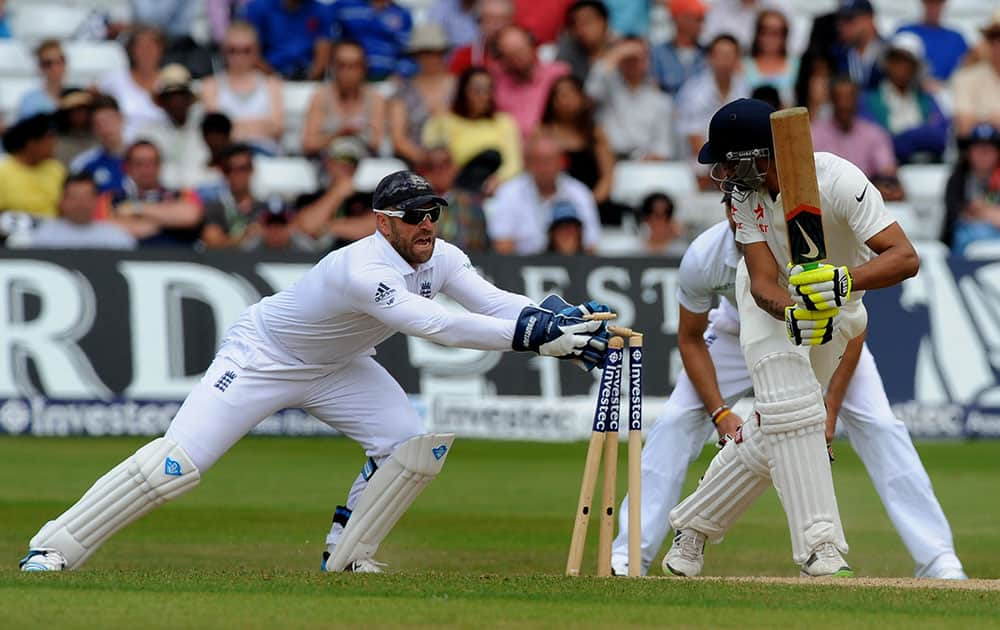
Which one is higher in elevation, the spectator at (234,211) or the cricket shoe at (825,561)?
the spectator at (234,211)

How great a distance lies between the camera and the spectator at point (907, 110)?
14.7 meters

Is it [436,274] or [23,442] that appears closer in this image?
[436,274]

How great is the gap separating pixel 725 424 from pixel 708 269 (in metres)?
0.64

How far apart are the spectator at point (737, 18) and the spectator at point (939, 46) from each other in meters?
1.32

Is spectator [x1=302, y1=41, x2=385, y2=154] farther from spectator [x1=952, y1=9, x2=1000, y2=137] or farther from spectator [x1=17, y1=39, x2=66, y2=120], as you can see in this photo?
spectator [x1=952, y1=9, x2=1000, y2=137]

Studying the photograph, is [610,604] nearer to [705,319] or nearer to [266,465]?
[705,319]

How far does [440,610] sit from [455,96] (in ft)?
28.8

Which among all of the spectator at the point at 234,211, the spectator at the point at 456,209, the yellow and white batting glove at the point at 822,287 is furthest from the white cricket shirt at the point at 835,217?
the spectator at the point at 234,211

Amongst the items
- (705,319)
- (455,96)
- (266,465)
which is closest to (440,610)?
(705,319)

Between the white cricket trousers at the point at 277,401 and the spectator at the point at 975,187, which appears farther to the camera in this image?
the spectator at the point at 975,187

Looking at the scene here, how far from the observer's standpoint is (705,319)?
739 cm

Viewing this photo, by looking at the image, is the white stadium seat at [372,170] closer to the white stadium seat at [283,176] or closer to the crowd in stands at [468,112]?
the crowd in stands at [468,112]

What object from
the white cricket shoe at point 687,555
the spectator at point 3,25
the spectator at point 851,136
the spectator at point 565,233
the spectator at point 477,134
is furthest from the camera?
the spectator at point 3,25

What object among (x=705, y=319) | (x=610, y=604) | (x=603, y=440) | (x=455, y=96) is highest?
(x=455, y=96)
